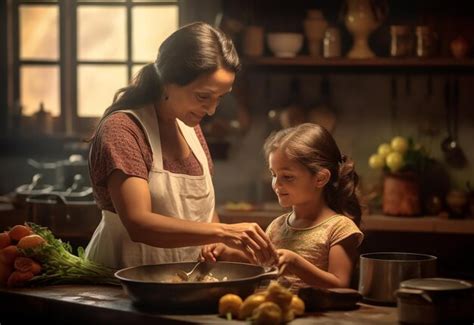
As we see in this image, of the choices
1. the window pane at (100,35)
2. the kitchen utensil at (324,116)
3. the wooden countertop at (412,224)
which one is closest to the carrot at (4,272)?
the wooden countertop at (412,224)

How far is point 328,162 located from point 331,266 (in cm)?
39

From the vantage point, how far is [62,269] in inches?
113

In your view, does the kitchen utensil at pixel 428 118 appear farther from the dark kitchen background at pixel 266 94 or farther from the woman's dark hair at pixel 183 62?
the woman's dark hair at pixel 183 62

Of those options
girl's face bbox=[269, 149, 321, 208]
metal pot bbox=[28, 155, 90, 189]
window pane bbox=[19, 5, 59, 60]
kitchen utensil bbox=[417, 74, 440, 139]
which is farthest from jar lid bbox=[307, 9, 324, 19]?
girl's face bbox=[269, 149, 321, 208]

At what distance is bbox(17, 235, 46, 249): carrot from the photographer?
2.83 m

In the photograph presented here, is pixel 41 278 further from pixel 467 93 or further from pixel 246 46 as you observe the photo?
pixel 467 93

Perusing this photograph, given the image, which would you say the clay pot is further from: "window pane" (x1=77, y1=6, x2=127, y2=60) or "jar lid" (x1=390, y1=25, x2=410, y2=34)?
"window pane" (x1=77, y1=6, x2=127, y2=60)

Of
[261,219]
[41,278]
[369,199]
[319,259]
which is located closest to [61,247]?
[41,278]

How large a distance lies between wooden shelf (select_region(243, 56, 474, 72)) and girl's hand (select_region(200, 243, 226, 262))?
277 centimetres

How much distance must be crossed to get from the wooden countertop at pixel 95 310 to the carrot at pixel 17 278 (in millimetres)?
43

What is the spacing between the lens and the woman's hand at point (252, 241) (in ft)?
8.34

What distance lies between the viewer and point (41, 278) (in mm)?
2830

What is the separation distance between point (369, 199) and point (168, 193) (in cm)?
266

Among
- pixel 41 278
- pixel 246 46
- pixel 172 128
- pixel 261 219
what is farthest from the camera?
pixel 246 46
